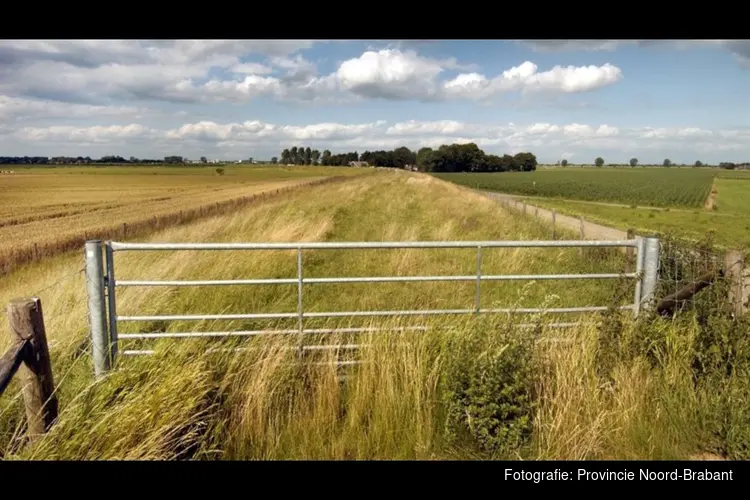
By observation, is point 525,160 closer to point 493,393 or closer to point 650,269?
point 650,269

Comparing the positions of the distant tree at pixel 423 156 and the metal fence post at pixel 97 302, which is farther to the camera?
the distant tree at pixel 423 156

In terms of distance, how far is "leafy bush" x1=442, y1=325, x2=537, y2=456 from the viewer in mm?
3289

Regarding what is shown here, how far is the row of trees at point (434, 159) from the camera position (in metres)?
131

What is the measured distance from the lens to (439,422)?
358 centimetres

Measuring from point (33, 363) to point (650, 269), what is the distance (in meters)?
5.50

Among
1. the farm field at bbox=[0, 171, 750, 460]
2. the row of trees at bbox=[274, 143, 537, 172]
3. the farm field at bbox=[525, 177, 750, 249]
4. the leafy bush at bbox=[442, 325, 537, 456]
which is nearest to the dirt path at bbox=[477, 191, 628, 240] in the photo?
the farm field at bbox=[525, 177, 750, 249]

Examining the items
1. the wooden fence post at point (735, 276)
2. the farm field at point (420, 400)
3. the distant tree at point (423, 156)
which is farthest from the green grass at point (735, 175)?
the farm field at point (420, 400)

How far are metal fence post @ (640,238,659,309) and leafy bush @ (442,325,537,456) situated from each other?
189 cm

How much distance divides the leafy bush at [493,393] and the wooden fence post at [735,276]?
233 cm

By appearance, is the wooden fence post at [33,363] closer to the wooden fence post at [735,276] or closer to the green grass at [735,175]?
the wooden fence post at [735,276]

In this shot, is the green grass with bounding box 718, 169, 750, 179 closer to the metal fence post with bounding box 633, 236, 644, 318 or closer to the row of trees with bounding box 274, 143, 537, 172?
the row of trees with bounding box 274, 143, 537, 172

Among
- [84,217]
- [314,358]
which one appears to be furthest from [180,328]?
[84,217]

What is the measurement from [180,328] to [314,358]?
6.99ft
